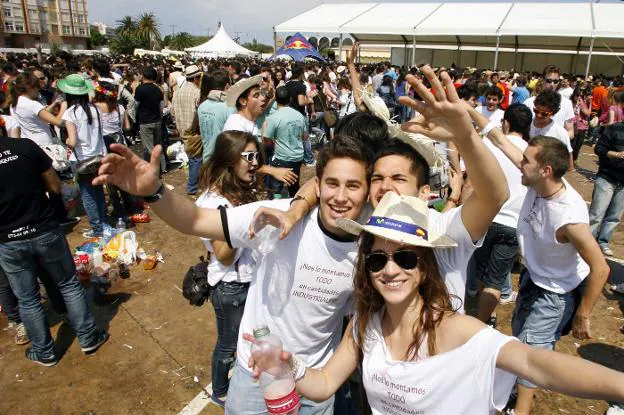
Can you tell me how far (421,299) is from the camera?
1.78 metres

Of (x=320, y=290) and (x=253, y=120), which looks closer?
(x=320, y=290)

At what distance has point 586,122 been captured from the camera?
1106 cm

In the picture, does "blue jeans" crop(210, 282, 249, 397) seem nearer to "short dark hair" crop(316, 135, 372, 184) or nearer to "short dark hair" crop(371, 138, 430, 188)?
"short dark hair" crop(316, 135, 372, 184)

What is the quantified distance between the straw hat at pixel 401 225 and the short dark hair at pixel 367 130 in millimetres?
813

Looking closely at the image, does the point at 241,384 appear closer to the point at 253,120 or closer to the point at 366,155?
the point at 366,155

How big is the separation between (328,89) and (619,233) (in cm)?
872

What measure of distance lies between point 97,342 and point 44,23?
94849 mm

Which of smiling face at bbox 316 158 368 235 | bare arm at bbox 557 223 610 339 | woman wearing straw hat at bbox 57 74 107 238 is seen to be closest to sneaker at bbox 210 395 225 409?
smiling face at bbox 316 158 368 235

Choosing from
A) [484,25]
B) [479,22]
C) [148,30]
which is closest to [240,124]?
[484,25]

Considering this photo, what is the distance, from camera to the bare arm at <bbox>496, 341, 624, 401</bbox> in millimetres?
1301

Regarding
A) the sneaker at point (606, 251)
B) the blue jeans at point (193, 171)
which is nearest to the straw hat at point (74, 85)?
the blue jeans at point (193, 171)

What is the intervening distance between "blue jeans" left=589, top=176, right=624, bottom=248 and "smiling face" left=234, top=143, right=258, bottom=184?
5112 mm

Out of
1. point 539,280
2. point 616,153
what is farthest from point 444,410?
point 616,153

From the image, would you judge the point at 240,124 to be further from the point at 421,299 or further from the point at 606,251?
the point at 606,251
